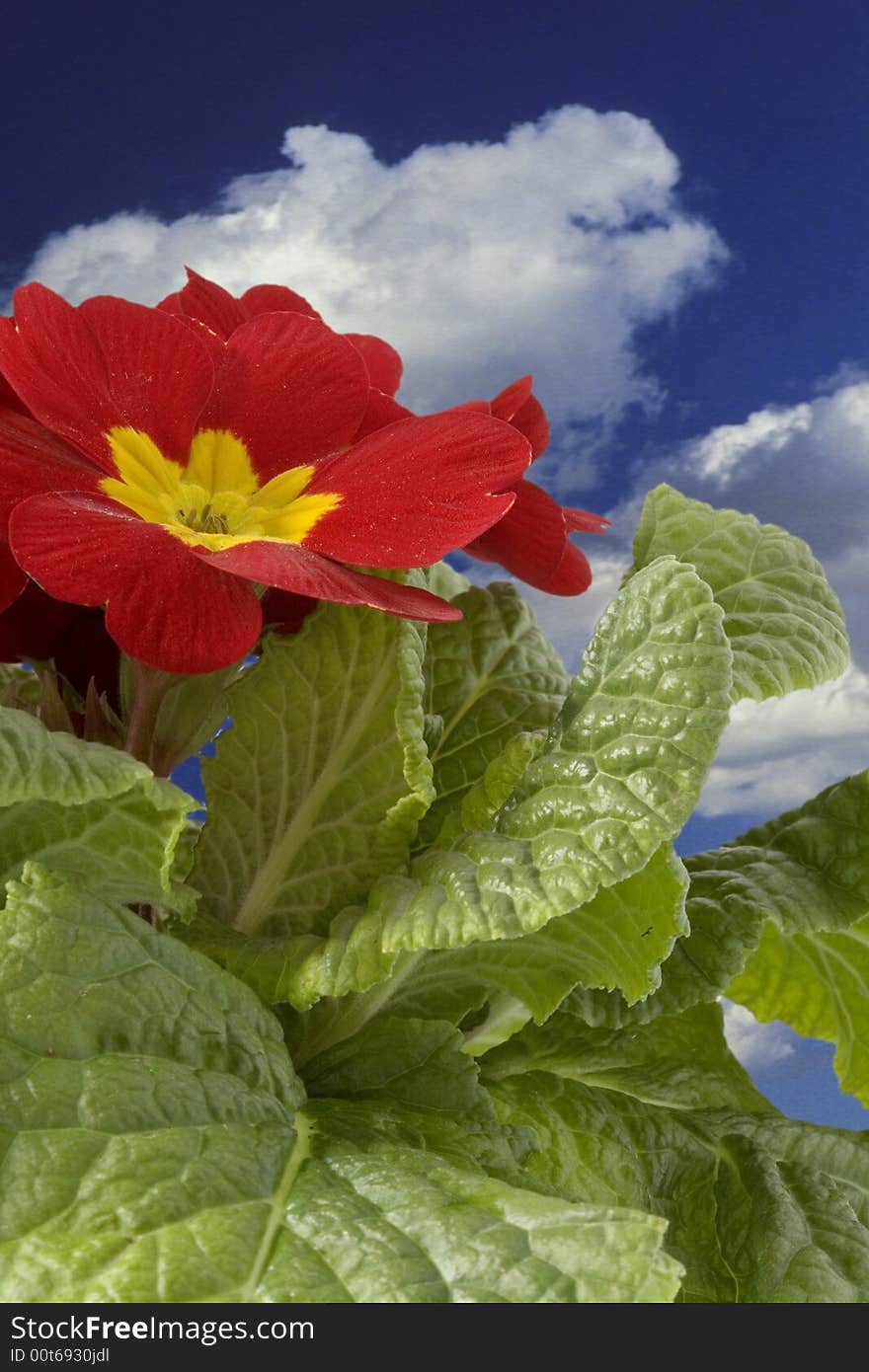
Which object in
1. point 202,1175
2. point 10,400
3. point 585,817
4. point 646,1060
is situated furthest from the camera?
point 646,1060

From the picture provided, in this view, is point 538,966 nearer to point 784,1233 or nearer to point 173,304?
point 784,1233

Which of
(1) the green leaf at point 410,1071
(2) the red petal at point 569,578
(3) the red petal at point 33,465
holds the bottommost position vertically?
(1) the green leaf at point 410,1071

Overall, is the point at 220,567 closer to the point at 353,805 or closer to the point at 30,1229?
the point at 353,805

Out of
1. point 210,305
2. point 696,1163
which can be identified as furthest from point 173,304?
point 696,1163

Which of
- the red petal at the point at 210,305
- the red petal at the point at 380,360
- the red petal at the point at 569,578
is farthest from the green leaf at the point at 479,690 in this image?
the red petal at the point at 210,305

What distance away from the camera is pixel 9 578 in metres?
1.04

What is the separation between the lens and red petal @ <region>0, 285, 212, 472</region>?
1.06 meters

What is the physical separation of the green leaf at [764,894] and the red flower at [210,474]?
16.4 inches

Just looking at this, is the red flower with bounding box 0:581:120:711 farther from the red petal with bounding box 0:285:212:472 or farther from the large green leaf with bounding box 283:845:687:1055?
the large green leaf with bounding box 283:845:687:1055

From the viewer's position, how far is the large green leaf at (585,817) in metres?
0.97

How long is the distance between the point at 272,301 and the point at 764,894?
64 centimetres

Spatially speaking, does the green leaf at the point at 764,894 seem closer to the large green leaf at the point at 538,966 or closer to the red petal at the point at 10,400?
the large green leaf at the point at 538,966

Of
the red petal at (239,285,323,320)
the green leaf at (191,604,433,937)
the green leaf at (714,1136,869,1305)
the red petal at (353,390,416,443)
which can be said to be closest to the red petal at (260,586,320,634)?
the green leaf at (191,604,433,937)

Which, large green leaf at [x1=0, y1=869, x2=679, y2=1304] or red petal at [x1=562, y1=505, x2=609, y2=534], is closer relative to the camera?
large green leaf at [x1=0, y1=869, x2=679, y2=1304]
